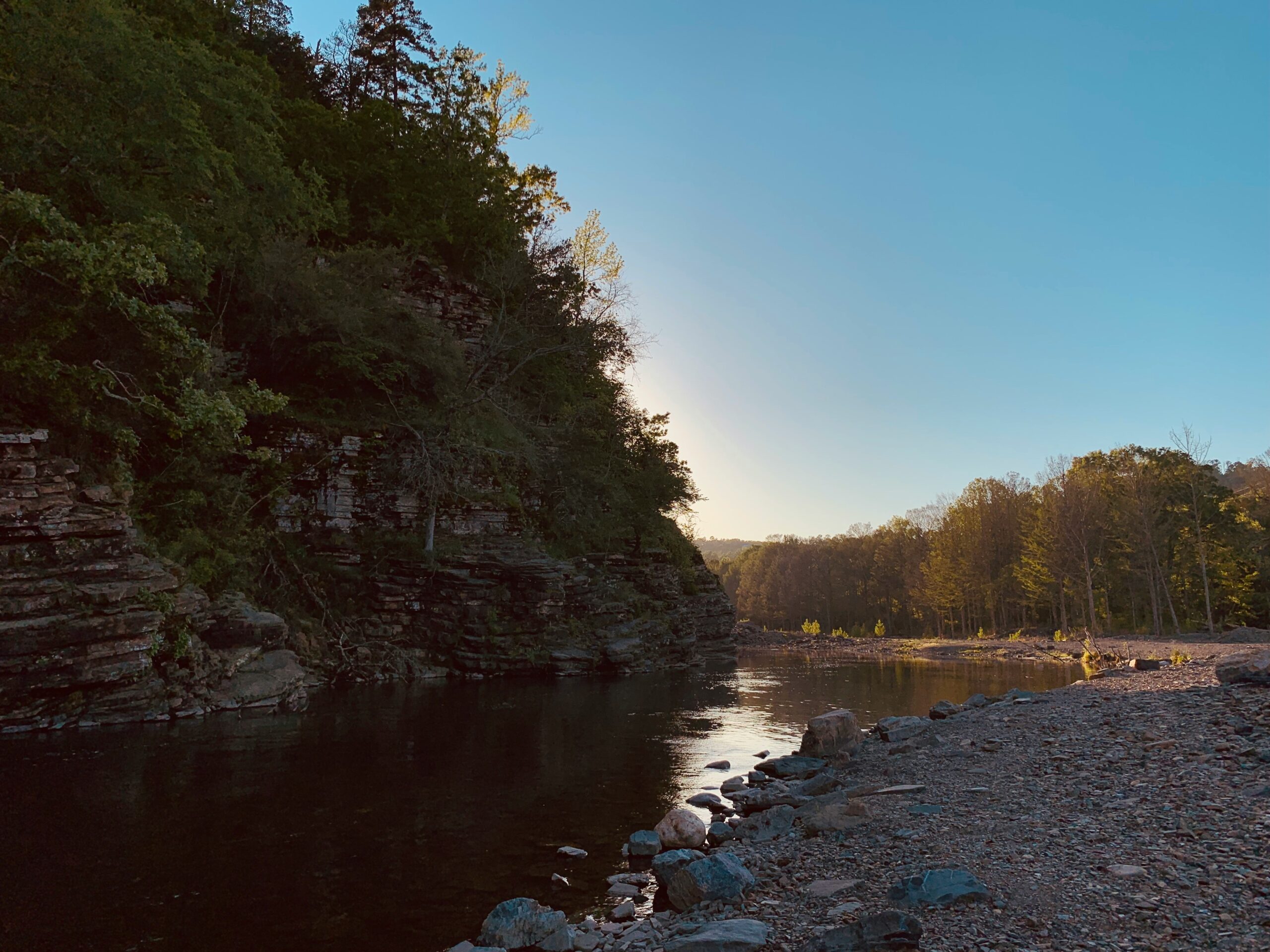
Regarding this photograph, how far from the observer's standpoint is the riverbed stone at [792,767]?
13688 millimetres

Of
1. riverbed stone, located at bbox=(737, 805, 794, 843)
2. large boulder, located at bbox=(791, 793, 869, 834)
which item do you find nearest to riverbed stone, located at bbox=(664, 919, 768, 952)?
large boulder, located at bbox=(791, 793, 869, 834)

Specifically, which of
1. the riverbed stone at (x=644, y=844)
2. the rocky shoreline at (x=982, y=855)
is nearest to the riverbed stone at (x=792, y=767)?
the rocky shoreline at (x=982, y=855)

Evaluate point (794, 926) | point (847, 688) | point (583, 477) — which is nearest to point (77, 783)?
point (794, 926)

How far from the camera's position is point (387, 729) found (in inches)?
662

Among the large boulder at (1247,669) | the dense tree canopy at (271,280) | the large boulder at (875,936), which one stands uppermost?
the dense tree canopy at (271,280)

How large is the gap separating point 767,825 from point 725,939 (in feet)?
14.2

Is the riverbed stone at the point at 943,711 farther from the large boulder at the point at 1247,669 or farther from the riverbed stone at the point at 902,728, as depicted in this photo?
the large boulder at the point at 1247,669

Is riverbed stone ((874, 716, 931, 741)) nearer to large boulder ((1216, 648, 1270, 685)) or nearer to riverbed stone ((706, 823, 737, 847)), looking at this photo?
large boulder ((1216, 648, 1270, 685))

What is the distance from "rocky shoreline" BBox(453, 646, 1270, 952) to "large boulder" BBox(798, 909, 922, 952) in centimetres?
1

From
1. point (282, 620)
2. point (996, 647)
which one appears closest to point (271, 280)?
point (282, 620)

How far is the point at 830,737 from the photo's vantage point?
15.4 metres

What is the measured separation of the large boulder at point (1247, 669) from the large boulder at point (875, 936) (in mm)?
13366

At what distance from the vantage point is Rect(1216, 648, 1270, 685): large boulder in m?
13.9

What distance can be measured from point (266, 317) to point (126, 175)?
27.9ft
